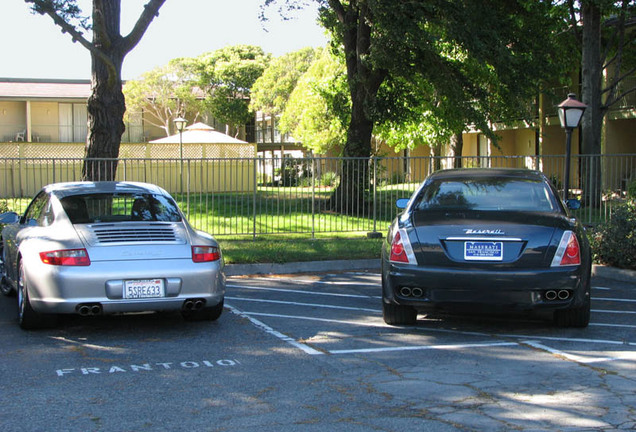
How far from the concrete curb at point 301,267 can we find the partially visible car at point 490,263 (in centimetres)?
496

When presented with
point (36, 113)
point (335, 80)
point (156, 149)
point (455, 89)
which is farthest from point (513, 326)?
point (36, 113)

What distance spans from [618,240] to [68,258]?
835cm

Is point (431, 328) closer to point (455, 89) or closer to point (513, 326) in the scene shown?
point (513, 326)

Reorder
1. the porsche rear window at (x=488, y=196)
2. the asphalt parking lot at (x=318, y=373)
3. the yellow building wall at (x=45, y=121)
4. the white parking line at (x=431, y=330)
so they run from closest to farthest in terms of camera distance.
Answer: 1. the asphalt parking lot at (x=318, y=373)
2. the white parking line at (x=431, y=330)
3. the porsche rear window at (x=488, y=196)
4. the yellow building wall at (x=45, y=121)

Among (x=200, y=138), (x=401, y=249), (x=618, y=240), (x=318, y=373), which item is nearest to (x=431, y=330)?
(x=401, y=249)

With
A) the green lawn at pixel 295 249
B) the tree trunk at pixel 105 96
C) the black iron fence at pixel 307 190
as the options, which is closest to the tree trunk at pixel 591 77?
the black iron fence at pixel 307 190

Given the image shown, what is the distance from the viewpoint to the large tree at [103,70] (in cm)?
1386

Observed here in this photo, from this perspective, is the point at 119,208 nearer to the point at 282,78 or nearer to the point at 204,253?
the point at 204,253

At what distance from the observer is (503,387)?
537 cm

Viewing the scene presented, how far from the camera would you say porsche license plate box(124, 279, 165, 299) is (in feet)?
22.2

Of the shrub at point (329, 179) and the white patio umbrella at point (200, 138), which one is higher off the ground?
the white patio umbrella at point (200, 138)

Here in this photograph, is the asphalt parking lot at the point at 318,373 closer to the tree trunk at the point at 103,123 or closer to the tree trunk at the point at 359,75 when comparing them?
the tree trunk at the point at 103,123

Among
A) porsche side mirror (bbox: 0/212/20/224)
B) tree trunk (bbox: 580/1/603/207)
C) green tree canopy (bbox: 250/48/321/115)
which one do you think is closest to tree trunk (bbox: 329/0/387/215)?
tree trunk (bbox: 580/1/603/207)

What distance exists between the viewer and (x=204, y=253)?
722cm
